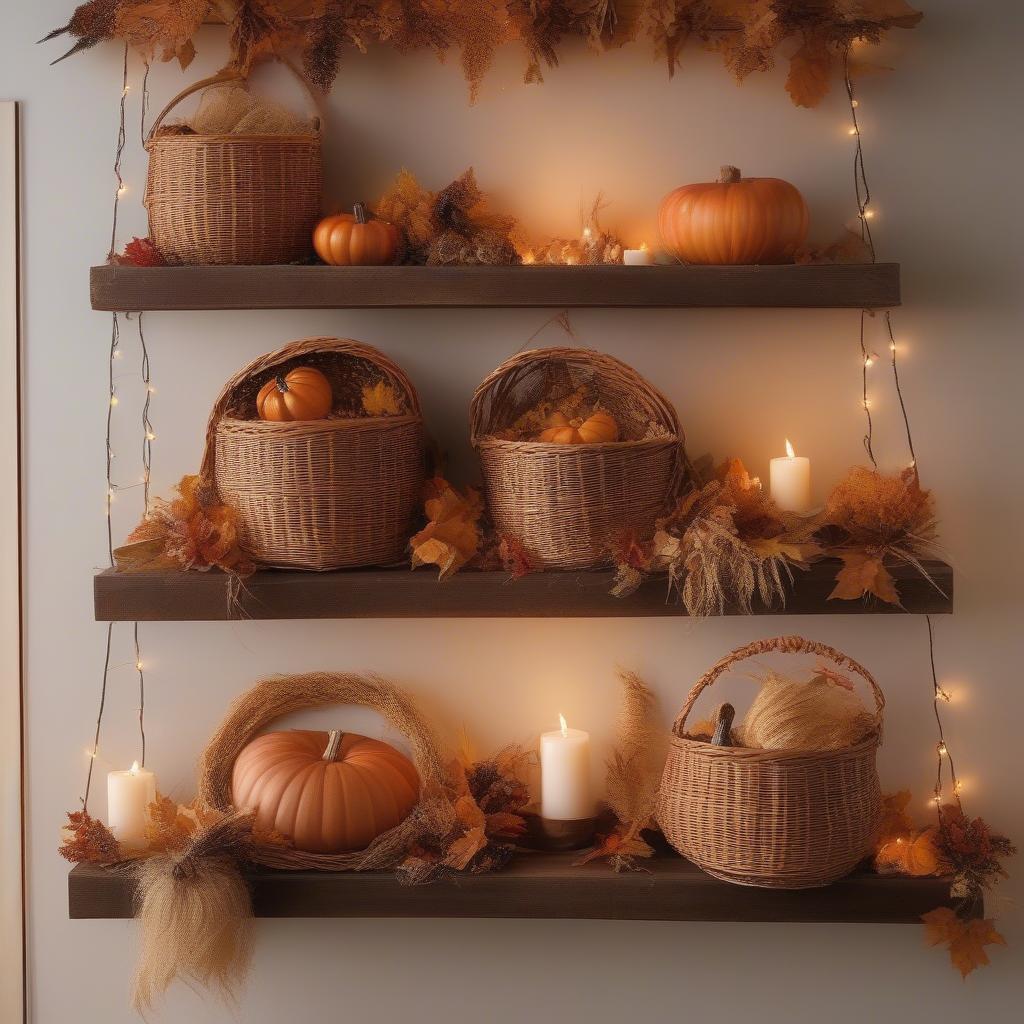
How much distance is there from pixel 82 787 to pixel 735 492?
1277 mm

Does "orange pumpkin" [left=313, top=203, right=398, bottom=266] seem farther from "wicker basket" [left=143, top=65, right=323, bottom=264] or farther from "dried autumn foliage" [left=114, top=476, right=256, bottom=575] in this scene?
"dried autumn foliage" [left=114, top=476, right=256, bottom=575]

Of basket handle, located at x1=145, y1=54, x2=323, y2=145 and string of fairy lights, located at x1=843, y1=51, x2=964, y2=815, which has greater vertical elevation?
basket handle, located at x1=145, y1=54, x2=323, y2=145

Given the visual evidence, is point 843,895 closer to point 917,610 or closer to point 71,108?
point 917,610

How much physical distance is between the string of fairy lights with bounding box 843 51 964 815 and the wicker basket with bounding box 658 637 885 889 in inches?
11.9

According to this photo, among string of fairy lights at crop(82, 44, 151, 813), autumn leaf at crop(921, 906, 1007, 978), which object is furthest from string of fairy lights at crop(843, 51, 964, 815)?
string of fairy lights at crop(82, 44, 151, 813)

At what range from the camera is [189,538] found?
6.11ft

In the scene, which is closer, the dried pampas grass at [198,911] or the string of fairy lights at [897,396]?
the dried pampas grass at [198,911]

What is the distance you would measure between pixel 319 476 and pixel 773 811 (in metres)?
0.85

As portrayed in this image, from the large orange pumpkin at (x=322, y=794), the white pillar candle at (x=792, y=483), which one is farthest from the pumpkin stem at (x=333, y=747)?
the white pillar candle at (x=792, y=483)

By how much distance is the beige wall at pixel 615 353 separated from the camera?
2.05 meters

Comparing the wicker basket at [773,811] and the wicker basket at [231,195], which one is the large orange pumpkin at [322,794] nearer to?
the wicker basket at [773,811]

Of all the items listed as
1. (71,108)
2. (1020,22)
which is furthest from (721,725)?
(71,108)

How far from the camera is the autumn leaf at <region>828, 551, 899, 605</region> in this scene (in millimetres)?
1810

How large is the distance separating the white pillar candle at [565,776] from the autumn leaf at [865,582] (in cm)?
49
